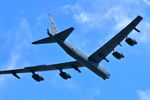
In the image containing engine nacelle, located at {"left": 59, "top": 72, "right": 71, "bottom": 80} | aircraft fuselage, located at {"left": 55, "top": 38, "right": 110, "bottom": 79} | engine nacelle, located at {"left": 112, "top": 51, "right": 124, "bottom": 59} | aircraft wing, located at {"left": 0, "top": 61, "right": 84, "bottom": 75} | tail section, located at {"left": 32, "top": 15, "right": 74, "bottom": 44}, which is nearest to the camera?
tail section, located at {"left": 32, "top": 15, "right": 74, "bottom": 44}

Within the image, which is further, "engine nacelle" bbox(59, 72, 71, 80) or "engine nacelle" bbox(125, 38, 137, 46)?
"engine nacelle" bbox(59, 72, 71, 80)

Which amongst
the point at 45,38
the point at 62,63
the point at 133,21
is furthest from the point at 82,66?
the point at 133,21

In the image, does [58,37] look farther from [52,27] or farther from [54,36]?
[52,27]

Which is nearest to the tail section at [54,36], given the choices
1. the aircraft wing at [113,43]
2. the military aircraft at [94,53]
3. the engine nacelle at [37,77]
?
the military aircraft at [94,53]

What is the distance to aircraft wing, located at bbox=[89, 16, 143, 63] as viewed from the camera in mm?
75500

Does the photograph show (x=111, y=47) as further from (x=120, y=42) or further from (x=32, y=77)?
(x=32, y=77)

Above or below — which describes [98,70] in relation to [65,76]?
below

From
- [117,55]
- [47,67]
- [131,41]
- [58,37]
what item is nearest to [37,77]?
[47,67]

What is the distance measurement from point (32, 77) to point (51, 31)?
10.2 m

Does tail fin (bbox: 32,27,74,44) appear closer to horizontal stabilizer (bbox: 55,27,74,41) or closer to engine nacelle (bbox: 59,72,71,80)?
horizontal stabilizer (bbox: 55,27,74,41)

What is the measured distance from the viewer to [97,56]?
81.1 metres

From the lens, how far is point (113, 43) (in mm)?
78812

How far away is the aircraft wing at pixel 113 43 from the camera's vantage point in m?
75.5

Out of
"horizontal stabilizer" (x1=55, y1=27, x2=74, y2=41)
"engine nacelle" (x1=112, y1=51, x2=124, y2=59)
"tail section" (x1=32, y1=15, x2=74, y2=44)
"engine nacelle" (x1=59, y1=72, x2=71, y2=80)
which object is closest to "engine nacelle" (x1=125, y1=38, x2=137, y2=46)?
"engine nacelle" (x1=112, y1=51, x2=124, y2=59)
